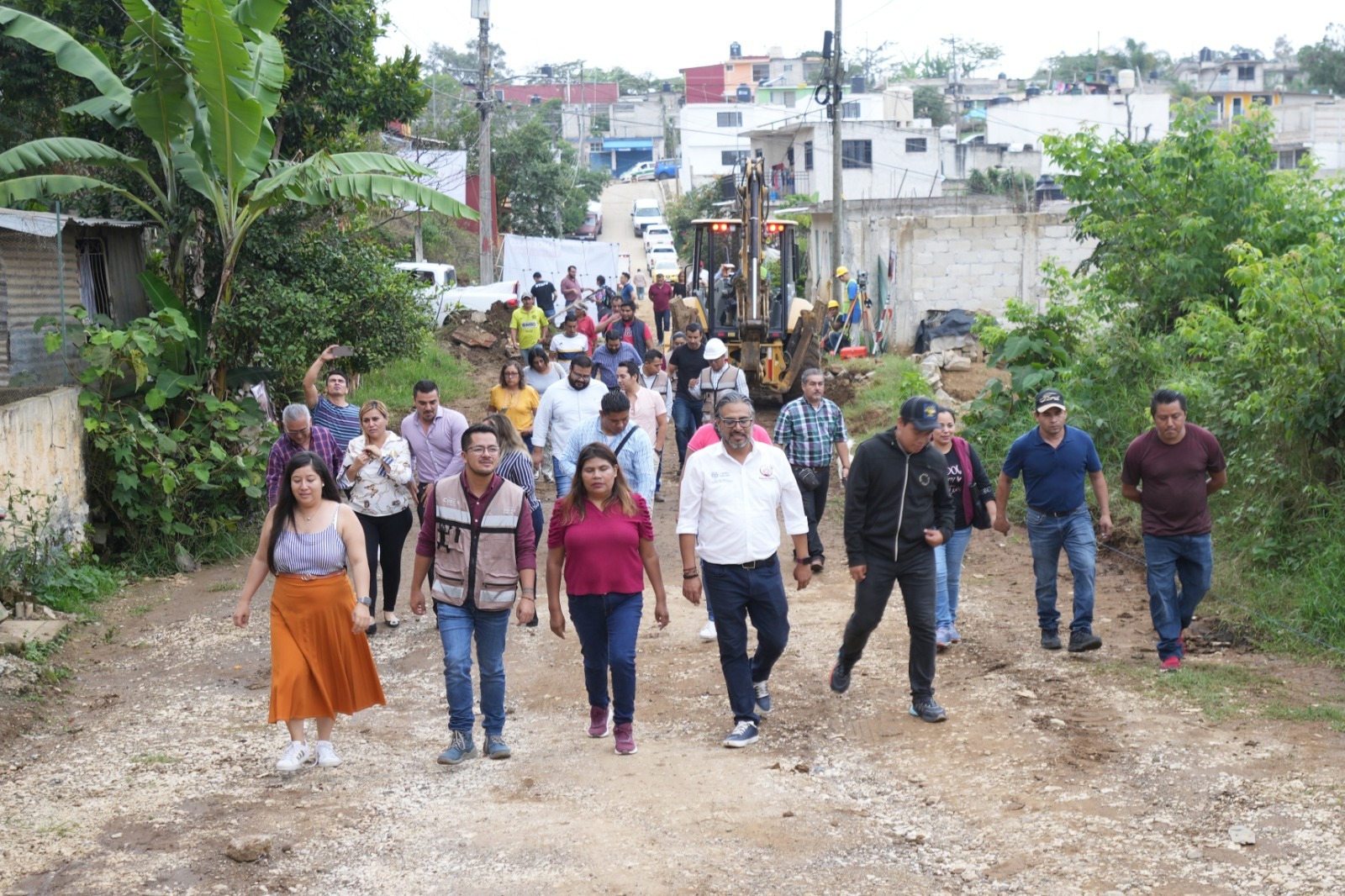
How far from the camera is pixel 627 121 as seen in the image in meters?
97.8

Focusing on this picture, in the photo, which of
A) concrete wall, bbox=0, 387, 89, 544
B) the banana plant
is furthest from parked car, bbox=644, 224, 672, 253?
concrete wall, bbox=0, 387, 89, 544

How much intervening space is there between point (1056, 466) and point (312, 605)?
15.6 ft

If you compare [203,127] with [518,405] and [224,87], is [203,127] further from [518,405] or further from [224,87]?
[518,405]

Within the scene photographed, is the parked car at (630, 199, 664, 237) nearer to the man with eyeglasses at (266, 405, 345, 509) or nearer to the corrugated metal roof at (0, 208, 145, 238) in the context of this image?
the corrugated metal roof at (0, 208, 145, 238)

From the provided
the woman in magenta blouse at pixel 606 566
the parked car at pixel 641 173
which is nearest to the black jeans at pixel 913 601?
the woman in magenta blouse at pixel 606 566

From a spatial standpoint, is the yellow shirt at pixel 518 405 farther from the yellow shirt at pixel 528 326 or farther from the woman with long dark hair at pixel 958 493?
the yellow shirt at pixel 528 326

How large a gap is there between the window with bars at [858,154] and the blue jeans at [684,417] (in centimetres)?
3755

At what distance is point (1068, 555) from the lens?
28.8 ft

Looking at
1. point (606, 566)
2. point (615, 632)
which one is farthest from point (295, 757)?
point (606, 566)

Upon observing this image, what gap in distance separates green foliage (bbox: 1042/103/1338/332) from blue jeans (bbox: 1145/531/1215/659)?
6.10 metres

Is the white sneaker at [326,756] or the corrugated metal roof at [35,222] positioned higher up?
the corrugated metal roof at [35,222]

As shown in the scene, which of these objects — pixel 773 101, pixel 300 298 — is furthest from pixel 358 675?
pixel 773 101

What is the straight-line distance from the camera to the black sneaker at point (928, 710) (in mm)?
7516

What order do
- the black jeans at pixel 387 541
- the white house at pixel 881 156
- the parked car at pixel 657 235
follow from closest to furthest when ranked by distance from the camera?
the black jeans at pixel 387 541
the white house at pixel 881 156
the parked car at pixel 657 235
